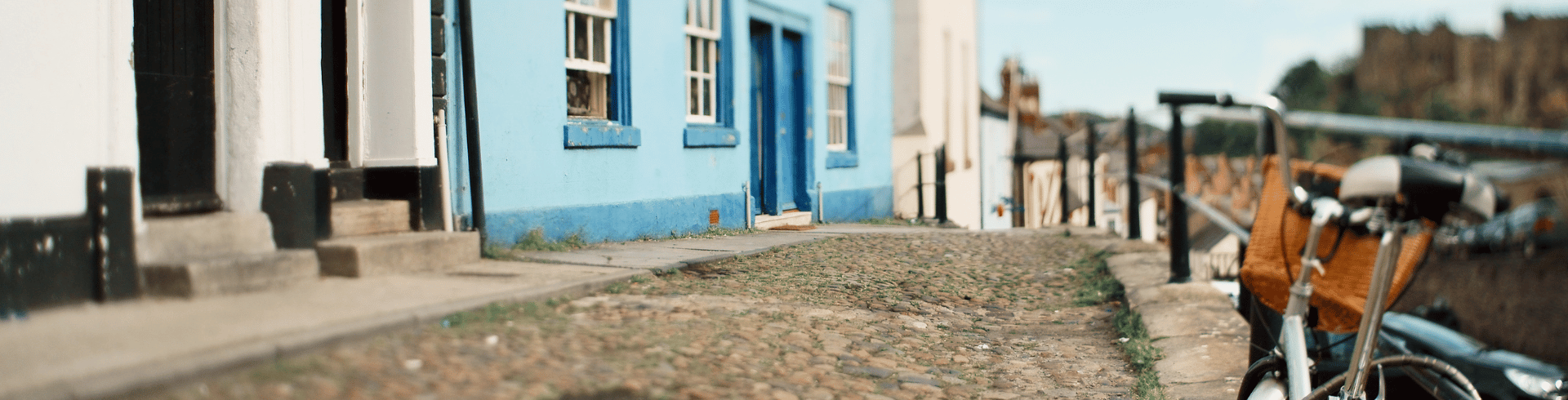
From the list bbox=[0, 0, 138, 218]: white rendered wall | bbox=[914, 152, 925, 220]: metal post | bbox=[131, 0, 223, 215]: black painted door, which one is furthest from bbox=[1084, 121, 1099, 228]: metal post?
bbox=[0, 0, 138, 218]: white rendered wall

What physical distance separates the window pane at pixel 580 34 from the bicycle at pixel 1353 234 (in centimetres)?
243

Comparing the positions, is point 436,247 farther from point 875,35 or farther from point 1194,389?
point 875,35

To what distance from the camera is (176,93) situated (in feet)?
10.5

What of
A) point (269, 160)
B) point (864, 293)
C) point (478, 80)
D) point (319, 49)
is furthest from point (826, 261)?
point (319, 49)

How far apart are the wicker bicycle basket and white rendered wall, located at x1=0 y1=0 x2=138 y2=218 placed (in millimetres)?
2586

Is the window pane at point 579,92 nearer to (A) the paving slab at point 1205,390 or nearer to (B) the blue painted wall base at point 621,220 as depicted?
(B) the blue painted wall base at point 621,220

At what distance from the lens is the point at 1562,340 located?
83.0 feet

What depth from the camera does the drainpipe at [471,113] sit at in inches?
122

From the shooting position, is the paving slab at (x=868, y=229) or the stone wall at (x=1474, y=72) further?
the stone wall at (x=1474, y=72)

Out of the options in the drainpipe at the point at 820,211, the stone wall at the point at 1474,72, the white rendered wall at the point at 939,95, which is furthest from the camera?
the stone wall at the point at 1474,72

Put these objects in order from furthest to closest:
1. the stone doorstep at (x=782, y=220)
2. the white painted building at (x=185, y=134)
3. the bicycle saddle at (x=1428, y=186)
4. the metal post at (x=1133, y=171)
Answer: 1. the metal post at (x=1133, y=171)
2. the stone doorstep at (x=782, y=220)
3. the bicycle saddle at (x=1428, y=186)
4. the white painted building at (x=185, y=134)

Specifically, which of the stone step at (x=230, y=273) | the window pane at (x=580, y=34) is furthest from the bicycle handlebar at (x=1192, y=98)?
the window pane at (x=580, y=34)

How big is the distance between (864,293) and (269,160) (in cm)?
193

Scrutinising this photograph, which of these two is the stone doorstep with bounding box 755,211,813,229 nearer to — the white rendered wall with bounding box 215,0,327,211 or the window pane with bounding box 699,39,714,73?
the window pane with bounding box 699,39,714,73
